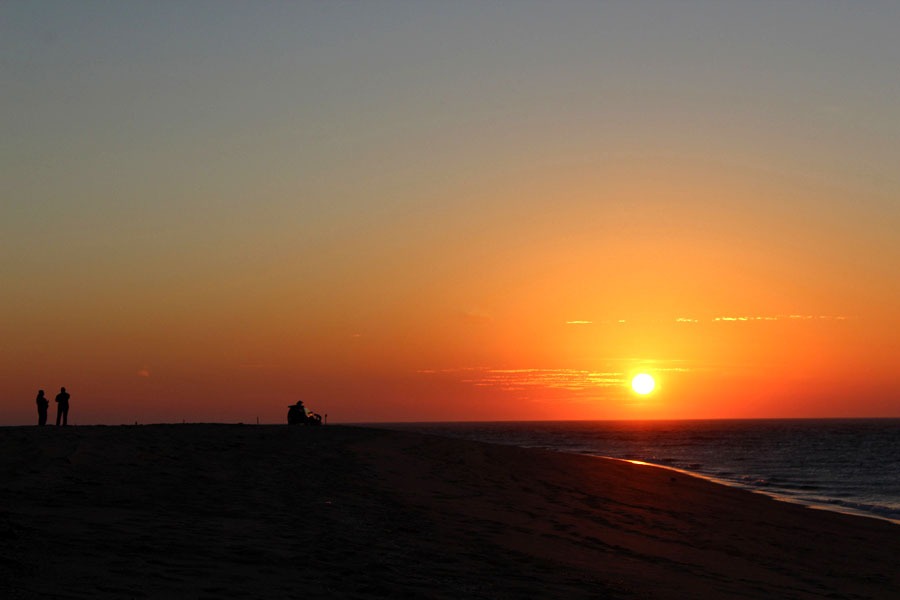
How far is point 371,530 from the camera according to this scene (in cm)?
1503

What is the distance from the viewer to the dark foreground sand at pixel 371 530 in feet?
34.7

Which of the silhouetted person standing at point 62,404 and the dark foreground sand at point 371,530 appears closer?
the dark foreground sand at point 371,530

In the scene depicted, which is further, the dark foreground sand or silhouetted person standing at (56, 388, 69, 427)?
silhouetted person standing at (56, 388, 69, 427)

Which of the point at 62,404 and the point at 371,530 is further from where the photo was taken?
the point at 62,404

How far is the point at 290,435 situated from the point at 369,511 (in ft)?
59.4

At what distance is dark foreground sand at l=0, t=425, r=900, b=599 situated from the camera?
10.6 m

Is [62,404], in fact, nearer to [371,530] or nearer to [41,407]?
[41,407]

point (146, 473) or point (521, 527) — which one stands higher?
point (146, 473)

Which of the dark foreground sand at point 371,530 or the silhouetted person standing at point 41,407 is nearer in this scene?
the dark foreground sand at point 371,530

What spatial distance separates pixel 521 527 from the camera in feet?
60.0

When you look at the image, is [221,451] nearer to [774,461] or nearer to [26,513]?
[26,513]

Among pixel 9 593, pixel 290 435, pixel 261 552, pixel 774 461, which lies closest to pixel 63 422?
pixel 290 435

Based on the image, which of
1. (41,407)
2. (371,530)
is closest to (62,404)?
(41,407)

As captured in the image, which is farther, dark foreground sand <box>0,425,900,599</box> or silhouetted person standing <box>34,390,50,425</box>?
silhouetted person standing <box>34,390,50,425</box>
